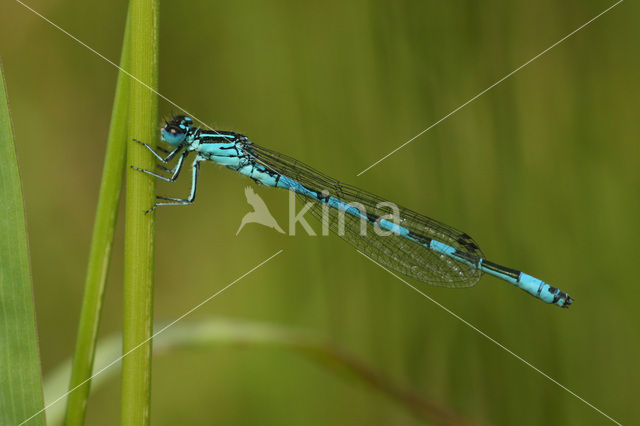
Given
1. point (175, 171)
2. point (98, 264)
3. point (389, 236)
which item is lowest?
point (98, 264)

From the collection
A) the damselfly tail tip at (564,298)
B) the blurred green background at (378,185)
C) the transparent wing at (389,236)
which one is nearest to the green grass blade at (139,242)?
the blurred green background at (378,185)

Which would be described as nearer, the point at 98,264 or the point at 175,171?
the point at 98,264

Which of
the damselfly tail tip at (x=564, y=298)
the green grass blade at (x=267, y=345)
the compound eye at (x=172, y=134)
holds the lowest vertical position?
the green grass blade at (x=267, y=345)

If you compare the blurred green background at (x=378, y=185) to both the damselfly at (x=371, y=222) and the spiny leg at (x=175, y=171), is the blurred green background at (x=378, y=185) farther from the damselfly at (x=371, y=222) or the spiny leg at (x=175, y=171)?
the spiny leg at (x=175, y=171)

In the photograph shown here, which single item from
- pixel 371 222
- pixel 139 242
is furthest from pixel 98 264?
pixel 371 222

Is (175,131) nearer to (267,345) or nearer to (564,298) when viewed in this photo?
(267,345)

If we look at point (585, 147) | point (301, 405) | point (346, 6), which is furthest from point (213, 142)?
point (585, 147)
